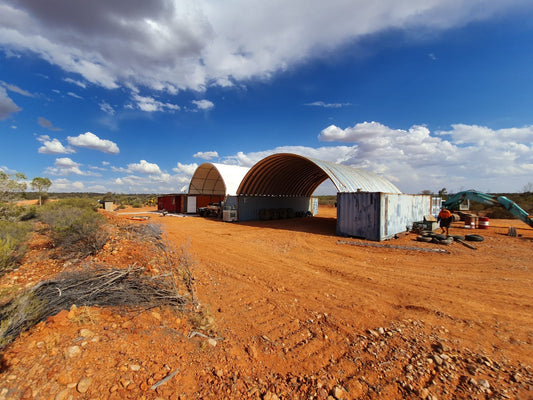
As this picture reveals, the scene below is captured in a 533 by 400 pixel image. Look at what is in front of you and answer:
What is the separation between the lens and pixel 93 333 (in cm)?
339

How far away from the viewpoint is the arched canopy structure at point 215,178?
27078 mm

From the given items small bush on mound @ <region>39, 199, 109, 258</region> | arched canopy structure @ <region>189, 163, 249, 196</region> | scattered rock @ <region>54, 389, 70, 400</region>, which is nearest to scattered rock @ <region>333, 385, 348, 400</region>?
scattered rock @ <region>54, 389, 70, 400</region>

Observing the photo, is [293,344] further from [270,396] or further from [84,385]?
[84,385]

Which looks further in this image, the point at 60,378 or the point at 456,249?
the point at 456,249

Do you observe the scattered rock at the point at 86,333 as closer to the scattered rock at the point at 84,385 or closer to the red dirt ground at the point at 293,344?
the red dirt ground at the point at 293,344

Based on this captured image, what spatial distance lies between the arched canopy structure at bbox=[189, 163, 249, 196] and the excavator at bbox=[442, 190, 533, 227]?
65.7 feet

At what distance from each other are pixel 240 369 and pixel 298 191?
2474 cm

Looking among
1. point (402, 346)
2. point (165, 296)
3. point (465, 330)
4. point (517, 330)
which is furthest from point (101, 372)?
point (517, 330)

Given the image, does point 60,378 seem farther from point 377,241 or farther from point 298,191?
point 298,191

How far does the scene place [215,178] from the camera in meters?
31.6

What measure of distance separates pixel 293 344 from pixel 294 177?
21747 mm

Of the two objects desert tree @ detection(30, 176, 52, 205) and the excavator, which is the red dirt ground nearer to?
the excavator

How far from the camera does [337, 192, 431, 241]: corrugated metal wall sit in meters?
12.7

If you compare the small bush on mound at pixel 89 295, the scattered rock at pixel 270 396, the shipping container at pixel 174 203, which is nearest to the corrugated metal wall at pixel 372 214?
the small bush on mound at pixel 89 295
